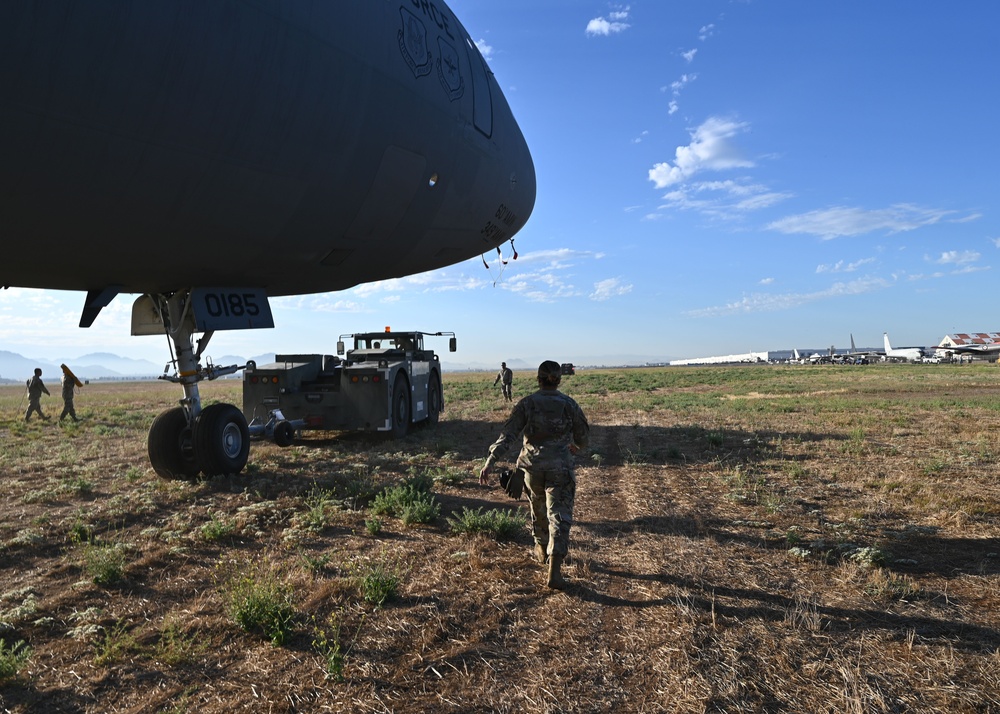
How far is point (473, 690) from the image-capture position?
3.24 m

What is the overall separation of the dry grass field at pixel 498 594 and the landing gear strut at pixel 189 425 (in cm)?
33

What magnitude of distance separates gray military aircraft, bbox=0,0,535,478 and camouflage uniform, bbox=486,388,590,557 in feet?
11.6

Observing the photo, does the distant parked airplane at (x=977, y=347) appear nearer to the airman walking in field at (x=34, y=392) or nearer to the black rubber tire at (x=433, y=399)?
the black rubber tire at (x=433, y=399)

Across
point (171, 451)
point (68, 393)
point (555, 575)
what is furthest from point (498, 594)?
point (68, 393)

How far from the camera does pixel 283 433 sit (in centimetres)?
1147

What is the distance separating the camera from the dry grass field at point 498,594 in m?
3.24

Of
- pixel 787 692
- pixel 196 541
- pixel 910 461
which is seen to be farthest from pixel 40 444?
pixel 910 461

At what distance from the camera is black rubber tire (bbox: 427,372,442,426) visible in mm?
15977

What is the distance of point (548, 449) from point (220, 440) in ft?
19.4

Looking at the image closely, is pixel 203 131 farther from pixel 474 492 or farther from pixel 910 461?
pixel 910 461

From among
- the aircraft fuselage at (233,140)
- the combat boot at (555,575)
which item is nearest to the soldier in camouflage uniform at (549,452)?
the combat boot at (555,575)

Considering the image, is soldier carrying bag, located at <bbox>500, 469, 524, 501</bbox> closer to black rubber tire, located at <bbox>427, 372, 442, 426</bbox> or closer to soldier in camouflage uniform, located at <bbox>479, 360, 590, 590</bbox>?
soldier in camouflage uniform, located at <bbox>479, 360, 590, 590</bbox>

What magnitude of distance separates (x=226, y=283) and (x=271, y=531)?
364cm

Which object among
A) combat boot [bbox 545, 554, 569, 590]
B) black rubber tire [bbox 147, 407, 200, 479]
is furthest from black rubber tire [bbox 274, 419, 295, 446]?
combat boot [bbox 545, 554, 569, 590]
